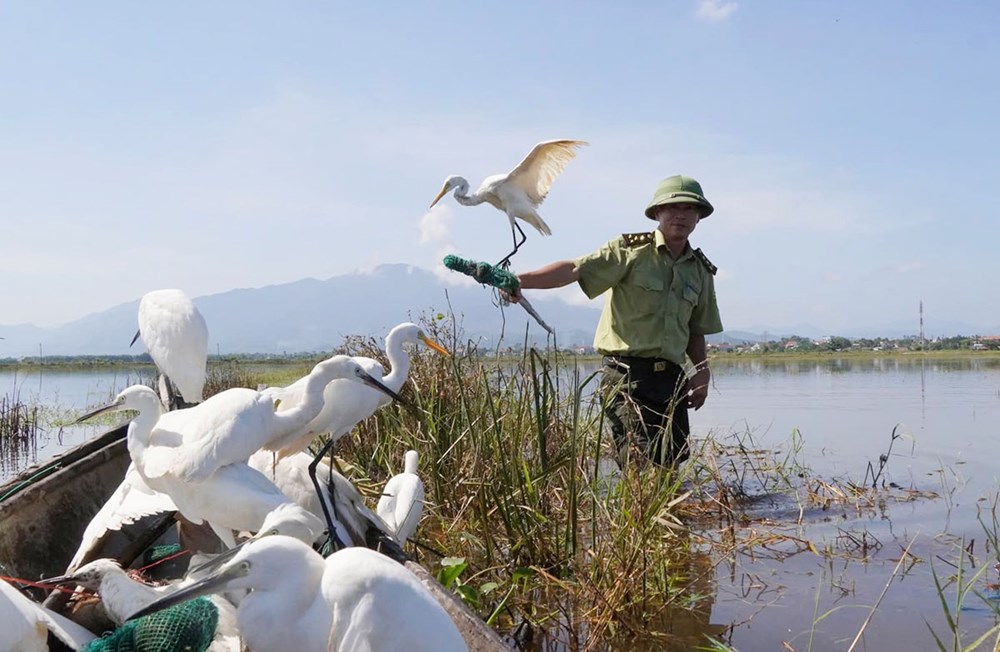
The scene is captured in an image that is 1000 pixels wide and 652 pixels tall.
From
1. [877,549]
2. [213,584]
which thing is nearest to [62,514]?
[213,584]

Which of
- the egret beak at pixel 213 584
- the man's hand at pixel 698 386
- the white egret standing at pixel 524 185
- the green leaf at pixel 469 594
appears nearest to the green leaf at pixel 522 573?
the green leaf at pixel 469 594

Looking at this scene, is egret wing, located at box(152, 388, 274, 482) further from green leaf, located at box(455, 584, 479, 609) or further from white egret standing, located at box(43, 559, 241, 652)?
green leaf, located at box(455, 584, 479, 609)

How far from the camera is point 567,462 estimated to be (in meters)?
4.63

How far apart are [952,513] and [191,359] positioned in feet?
19.4

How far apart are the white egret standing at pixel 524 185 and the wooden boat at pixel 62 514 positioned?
135 inches

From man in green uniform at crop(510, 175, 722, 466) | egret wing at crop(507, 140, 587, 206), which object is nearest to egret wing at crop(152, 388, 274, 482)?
man in green uniform at crop(510, 175, 722, 466)

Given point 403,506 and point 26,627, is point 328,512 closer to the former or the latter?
point 403,506

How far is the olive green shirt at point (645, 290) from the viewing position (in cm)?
560

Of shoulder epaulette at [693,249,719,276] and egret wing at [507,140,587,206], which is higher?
egret wing at [507,140,587,206]

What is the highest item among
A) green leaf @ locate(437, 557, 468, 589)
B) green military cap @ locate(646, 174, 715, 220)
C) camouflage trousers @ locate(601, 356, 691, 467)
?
green military cap @ locate(646, 174, 715, 220)

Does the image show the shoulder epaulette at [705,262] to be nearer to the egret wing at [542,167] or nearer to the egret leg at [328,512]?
the egret wing at [542,167]

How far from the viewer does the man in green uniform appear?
5559mm

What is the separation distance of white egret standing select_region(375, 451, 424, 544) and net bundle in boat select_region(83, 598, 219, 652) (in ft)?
4.98

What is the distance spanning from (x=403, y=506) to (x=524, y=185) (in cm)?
362
